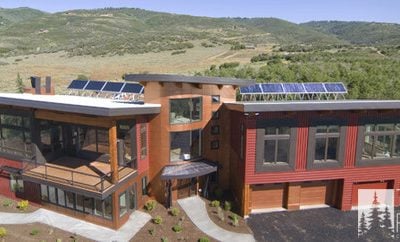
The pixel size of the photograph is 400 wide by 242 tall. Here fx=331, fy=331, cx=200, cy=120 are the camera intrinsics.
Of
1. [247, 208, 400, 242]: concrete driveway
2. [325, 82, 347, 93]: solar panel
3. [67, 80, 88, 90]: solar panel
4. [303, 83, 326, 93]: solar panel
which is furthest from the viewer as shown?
[67, 80, 88, 90]: solar panel

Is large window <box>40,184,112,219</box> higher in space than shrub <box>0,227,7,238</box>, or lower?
higher

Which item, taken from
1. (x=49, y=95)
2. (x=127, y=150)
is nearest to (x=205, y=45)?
(x=49, y=95)

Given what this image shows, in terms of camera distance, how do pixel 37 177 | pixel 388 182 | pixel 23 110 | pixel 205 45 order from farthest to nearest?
pixel 205 45 → pixel 388 182 → pixel 23 110 → pixel 37 177

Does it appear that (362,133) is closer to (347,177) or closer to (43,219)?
(347,177)

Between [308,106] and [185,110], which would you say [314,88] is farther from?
[185,110]

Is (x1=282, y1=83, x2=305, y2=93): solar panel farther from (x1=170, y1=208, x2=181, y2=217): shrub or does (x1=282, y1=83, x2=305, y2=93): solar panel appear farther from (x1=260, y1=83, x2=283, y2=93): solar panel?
(x1=170, y1=208, x2=181, y2=217): shrub

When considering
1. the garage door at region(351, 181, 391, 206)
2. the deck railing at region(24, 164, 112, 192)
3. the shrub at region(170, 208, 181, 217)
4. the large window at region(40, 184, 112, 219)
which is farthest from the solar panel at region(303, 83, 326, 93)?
the large window at region(40, 184, 112, 219)

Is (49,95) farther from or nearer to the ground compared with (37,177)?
farther from the ground
